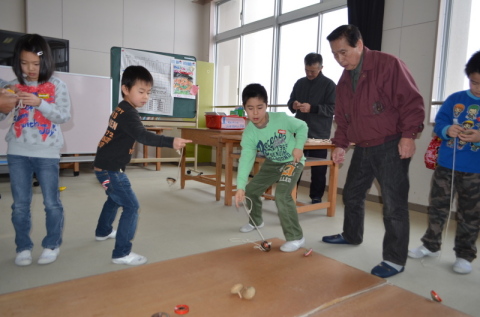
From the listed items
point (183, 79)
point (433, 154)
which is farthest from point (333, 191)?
Answer: point (183, 79)

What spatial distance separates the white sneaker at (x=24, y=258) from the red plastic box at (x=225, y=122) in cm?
230

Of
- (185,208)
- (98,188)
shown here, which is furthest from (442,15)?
(98,188)

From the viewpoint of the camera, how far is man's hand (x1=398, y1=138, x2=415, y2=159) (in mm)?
1771

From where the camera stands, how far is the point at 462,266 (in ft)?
6.59

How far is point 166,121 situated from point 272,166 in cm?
293

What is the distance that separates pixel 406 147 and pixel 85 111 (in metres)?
4.13

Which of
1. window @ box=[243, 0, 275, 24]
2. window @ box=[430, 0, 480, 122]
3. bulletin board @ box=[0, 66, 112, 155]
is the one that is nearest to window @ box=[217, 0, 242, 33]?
window @ box=[243, 0, 275, 24]

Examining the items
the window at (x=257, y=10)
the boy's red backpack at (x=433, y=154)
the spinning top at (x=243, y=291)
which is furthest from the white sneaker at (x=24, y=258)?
the window at (x=257, y=10)

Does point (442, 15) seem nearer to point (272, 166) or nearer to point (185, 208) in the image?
point (272, 166)

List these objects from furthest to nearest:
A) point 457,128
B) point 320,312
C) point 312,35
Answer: point 312,35 < point 457,128 < point 320,312

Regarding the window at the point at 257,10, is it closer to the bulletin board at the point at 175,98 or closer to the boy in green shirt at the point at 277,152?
the bulletin board at the point at 175,98

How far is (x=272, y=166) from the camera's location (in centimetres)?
241

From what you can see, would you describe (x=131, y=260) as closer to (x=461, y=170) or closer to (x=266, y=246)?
(x=266, y=246)

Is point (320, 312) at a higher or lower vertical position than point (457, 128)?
lower
